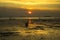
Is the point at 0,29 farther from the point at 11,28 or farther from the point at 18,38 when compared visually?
the point at 18,38

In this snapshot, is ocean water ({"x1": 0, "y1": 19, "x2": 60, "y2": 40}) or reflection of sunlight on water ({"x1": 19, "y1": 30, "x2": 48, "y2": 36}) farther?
reflection of sunlight on water ({"x1": 19, "y1": 30, "x2": 48, "y2": 36})

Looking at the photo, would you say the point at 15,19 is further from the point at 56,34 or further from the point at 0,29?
the point at 56,34

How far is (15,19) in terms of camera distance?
1129 centimetres

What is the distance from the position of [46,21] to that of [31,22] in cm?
87

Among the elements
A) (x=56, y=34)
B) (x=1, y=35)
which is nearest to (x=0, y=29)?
(x=1, y=35)

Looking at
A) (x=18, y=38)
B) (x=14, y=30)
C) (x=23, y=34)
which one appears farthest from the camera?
(x=14, y=30)

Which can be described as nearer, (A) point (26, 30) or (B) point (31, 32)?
(B) point (31, 32)

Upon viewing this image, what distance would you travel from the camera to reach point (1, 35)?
340 inches

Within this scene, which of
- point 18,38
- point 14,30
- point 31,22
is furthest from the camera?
point 31,22

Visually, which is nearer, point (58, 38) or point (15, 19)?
point (58, 38)

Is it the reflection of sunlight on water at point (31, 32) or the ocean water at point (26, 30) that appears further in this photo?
the reflection of sunlight on water at point (31, 32)

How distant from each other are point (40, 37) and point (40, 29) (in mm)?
1405

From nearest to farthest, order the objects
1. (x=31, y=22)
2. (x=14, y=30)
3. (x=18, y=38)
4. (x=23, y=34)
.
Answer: (x=18, y=38) < (x=23, y=34) < (x=14, y=30) < (x=31, y=22)

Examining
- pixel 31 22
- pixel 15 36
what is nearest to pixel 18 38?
pixel 15 36
